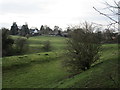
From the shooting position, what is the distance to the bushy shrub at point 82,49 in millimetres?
30906

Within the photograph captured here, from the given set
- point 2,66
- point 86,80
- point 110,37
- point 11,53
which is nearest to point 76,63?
point 86,80

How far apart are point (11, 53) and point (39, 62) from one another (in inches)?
818

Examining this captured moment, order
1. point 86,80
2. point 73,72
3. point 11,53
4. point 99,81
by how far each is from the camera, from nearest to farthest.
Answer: point 99,81 < point 86,80 < point 73,72 < point 11,53

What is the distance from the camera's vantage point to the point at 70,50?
31812 millimetres

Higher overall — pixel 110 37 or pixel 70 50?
pixel 110 37

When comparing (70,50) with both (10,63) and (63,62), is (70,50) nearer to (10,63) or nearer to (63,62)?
(63,62)

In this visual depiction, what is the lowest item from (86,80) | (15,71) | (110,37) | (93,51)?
(15,71)

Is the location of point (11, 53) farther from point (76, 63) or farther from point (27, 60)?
point (76, 63)

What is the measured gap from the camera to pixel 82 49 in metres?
30.8

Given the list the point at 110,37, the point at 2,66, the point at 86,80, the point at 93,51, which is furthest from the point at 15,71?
the point at 110,37

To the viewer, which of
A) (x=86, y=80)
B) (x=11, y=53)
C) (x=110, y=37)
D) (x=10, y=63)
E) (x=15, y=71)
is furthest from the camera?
(x=11, y=53)

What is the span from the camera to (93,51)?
3139 cm

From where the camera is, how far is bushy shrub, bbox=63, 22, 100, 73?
30.9 m

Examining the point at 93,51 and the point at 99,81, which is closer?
the point at 99,81
